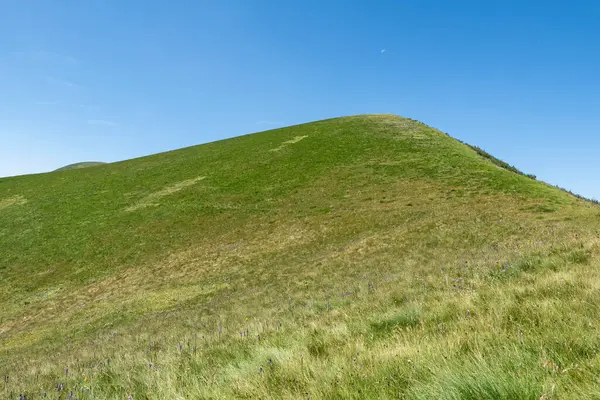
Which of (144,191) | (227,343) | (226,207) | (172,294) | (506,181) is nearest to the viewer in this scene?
(227,343)

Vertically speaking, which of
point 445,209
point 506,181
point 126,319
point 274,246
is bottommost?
point 126,319

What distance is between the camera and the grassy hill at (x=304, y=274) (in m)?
4.02

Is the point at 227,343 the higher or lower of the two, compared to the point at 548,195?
lower

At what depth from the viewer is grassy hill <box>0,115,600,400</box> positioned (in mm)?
4023

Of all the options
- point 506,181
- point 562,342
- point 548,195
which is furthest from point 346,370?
point 506,181

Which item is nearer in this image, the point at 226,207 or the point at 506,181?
the point at 506,181

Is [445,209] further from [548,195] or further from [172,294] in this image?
[172,294]

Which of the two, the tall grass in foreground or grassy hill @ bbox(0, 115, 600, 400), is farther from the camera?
grassy hill @ bbox(0, 115, 600, 400)

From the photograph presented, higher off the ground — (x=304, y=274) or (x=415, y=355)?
(x=415, y=355)

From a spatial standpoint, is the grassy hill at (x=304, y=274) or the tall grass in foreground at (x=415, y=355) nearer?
the tall grass in foreground at (x=415, y=355)

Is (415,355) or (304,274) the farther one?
(304,274)

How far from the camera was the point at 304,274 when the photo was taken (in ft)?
64.0

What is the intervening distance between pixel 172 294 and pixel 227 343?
52.2ft

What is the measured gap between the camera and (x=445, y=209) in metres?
26.7
